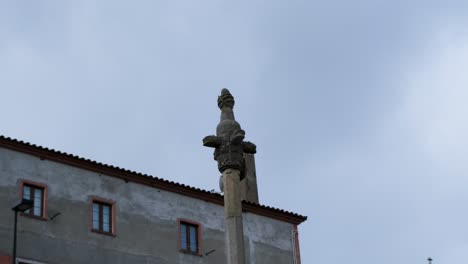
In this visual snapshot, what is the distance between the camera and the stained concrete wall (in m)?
48.8

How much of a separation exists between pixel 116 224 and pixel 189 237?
4.31m

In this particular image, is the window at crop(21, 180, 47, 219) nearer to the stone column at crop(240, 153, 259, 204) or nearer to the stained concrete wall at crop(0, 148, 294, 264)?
the stained concrete wall at crop(0, 148, 294, 264)

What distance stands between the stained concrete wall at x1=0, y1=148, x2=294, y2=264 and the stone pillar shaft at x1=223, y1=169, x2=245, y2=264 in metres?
19.4

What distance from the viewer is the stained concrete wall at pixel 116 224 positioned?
160 feet

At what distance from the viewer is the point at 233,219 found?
30469 millimetres

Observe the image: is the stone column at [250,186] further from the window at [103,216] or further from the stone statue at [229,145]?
the stone statue at [229,145]

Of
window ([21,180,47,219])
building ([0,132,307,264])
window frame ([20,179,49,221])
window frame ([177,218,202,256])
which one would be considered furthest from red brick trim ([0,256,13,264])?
window frame ([177,218,202,256])

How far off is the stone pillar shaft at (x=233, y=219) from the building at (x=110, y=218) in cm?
1932

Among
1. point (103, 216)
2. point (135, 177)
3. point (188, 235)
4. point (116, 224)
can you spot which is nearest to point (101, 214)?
point (103, 216)

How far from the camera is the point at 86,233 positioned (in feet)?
166

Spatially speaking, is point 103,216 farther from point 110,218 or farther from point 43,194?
point 43,194

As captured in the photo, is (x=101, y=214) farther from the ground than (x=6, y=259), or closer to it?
farther from the ground

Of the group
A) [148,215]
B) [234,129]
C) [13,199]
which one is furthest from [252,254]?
[234,129]

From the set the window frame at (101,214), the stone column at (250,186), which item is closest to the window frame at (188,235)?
the window frame at (101,214)
